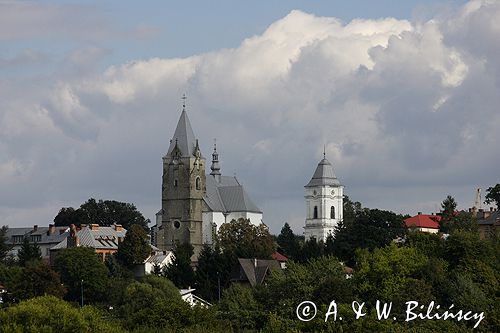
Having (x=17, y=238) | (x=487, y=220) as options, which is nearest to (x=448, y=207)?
(x=487, y=220)

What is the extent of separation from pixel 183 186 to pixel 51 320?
98400 mm

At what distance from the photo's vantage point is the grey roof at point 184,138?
552ft

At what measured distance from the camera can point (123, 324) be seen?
78.2 m

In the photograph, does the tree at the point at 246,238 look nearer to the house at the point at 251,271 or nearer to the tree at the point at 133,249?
the tree at the point at 133,249

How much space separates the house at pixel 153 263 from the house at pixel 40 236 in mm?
17936

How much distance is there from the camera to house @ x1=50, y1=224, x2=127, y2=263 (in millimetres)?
146625

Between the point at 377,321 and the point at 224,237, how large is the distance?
281 ft

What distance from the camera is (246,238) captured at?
152 m

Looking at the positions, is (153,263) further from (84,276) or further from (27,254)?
(84,276)

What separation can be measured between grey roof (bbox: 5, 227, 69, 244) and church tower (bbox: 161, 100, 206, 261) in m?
11.4

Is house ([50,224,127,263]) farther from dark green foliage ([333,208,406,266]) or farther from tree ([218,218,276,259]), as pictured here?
dark green foliage ([333,208,406,266])

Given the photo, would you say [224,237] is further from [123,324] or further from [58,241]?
[123,324]

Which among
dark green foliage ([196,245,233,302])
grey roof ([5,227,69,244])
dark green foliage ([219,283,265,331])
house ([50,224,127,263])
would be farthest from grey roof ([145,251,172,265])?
dark green foliage ([219,283,265,331])

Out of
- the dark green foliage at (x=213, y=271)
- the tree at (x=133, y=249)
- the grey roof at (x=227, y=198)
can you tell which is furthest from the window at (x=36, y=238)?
the dark green foliage at (x=213, y=271)
